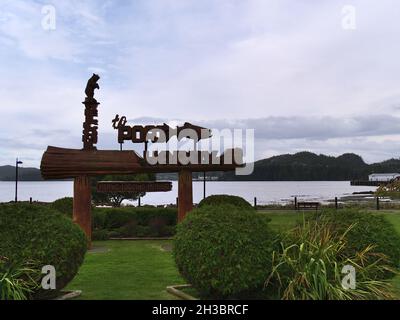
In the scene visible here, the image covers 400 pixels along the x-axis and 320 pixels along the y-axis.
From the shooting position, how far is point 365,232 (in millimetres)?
8773

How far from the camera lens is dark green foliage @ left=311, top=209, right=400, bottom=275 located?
866 cm

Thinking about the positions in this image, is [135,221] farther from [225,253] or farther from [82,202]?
[225,253]

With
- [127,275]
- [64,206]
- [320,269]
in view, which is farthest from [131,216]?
[320,269]

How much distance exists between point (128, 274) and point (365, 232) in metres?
5.35

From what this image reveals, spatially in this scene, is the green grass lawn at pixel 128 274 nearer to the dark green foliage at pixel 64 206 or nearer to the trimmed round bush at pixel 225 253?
the trimmed round bush at pixel 225 253

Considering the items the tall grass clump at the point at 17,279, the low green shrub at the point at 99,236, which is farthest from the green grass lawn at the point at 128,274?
the low green shrub at the point at 99,236

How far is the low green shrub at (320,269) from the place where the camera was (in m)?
7.09

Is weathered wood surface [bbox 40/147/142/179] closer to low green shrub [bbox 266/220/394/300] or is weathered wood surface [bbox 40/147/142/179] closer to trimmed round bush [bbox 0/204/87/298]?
trimmed round bush [bbox 0/204/87/298]

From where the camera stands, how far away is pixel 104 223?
2155cm

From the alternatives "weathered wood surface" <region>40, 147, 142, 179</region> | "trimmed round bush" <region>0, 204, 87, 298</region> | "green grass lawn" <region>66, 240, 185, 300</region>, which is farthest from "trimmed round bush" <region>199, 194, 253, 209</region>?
"trimmed round bush" <region>0, 204, 87, 298</region>

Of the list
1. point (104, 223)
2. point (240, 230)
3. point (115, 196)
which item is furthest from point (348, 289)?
point (115, 196)

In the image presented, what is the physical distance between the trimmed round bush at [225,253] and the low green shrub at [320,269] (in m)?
0.30

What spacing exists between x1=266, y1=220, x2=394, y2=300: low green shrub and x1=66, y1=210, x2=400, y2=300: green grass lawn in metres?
0.91
